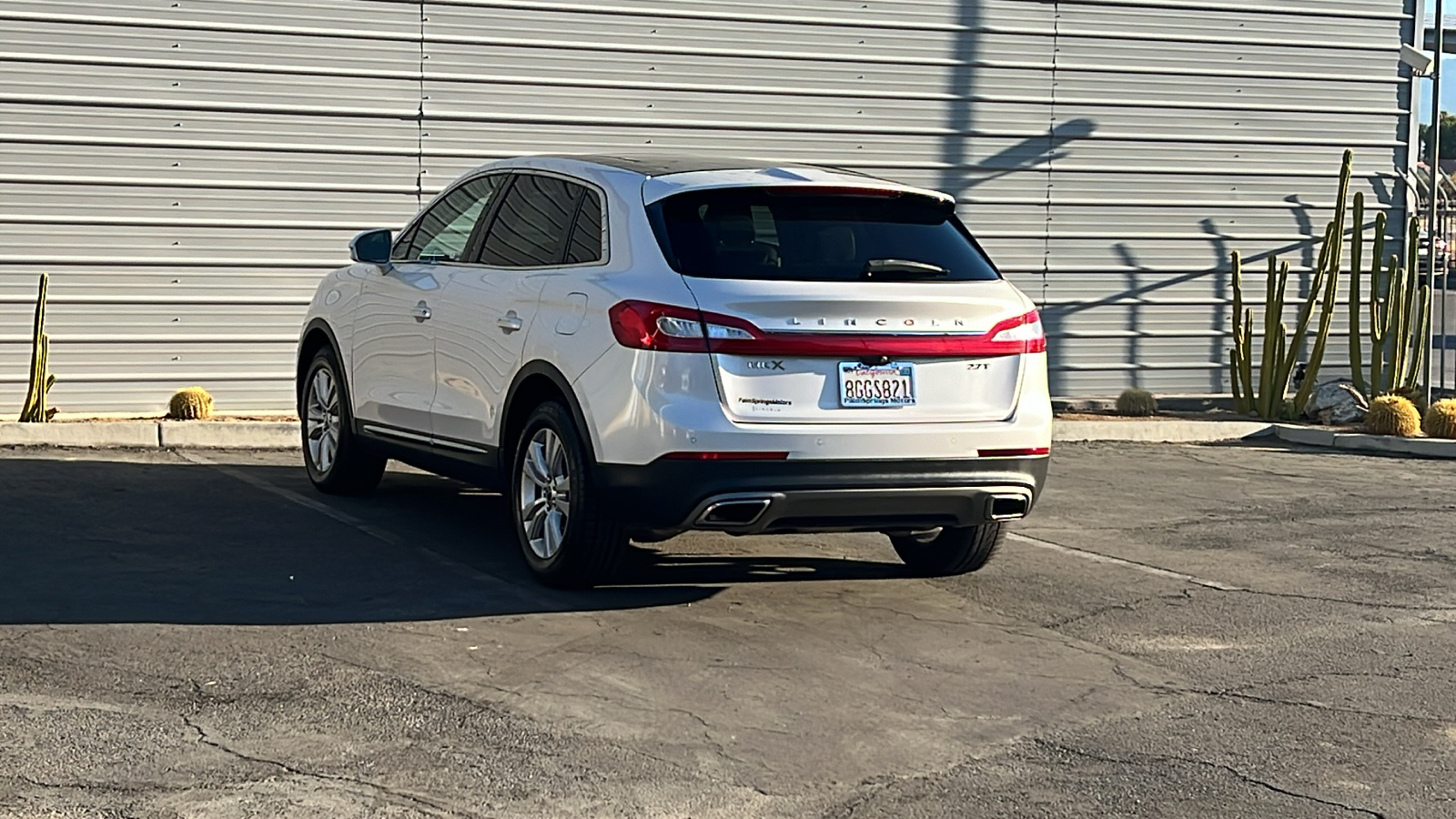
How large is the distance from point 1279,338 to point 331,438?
8673 mm

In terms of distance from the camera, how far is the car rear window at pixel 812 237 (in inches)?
279

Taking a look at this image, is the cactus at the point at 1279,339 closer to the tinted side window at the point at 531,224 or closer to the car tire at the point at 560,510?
the tinted side window at the point at 531,224

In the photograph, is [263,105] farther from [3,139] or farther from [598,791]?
Result: [598,791]

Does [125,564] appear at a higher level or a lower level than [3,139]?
lower

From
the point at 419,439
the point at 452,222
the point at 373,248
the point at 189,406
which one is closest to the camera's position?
the point at 419,439

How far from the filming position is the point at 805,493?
682 centimetres

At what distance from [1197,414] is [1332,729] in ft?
34.7

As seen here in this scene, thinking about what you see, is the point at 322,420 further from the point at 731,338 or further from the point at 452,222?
the point at 731,338

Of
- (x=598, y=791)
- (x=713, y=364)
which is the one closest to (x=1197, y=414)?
(x=713, y=364)

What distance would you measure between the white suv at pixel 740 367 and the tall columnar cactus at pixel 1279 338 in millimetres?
8157

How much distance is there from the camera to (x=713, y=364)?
6770 millimetres

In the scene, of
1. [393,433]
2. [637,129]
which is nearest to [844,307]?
[393,433]

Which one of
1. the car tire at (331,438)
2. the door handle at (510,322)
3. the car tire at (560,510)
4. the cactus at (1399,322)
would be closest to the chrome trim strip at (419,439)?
the car tire at (331,438)

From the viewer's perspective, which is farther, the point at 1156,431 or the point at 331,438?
the point at 1156,431
